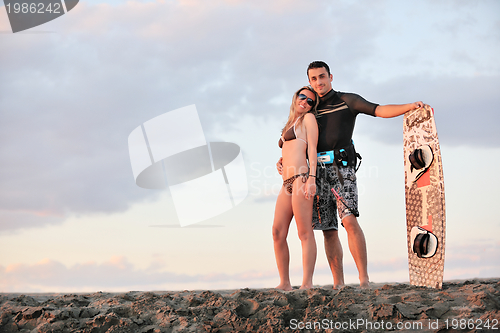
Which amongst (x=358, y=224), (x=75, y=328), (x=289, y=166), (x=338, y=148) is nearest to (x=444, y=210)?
(x=358, y=224)

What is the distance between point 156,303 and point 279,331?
1.39m

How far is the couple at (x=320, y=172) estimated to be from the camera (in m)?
4.85

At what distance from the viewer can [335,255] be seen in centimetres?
518

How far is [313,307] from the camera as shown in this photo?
3.76 meters

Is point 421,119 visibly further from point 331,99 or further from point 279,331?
point 279,331

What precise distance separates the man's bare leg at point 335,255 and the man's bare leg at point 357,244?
0.26m

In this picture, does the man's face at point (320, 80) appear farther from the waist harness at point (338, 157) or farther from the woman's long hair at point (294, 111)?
the waist harness at point (338, 157)

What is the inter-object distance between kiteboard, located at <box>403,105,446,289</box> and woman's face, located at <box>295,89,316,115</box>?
127 cm

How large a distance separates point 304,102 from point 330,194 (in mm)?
1214

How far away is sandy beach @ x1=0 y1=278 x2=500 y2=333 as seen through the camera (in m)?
3.40

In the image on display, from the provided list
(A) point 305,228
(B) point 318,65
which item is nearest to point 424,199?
(A) point 305,228

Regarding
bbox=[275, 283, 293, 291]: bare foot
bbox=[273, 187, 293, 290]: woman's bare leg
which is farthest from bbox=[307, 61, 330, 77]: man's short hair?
bbox=[275, 283, 293, 291]: bare foot

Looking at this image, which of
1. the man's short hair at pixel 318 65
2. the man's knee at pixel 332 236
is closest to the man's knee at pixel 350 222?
the man's knee at pixel 332 236

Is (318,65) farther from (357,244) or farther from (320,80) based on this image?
(357,244)
